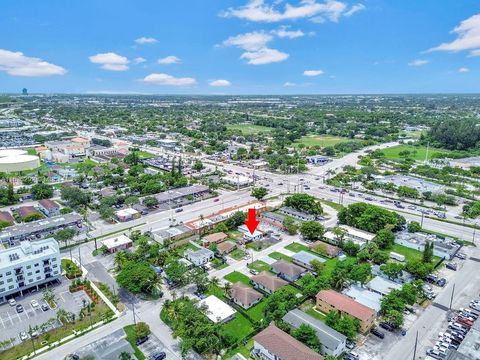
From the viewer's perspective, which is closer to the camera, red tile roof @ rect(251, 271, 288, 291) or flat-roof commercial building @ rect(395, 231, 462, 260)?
red tile roof @ rect(251, 271, 288, 291)

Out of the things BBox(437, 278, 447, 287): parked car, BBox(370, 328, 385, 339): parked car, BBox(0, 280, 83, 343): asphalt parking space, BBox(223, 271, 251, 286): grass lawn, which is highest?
BBox(437, 278, 447, 287): parked car

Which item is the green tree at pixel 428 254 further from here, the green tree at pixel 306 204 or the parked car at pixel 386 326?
the green tree at pixel 306 204

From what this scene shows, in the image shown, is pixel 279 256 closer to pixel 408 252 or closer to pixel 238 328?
pixel 238 328

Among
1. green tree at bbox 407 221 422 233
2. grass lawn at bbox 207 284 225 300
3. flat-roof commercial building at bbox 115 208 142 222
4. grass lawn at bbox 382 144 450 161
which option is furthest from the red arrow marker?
grass lawn at bbox 382 144 450 161

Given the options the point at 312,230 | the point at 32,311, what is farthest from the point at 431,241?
the point at 32,311

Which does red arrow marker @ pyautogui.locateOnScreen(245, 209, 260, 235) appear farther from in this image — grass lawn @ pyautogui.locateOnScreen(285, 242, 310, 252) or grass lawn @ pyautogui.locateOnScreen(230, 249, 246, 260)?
grass lawn @ pyautogui.locateOnScreen(285, 242, 310, 252)

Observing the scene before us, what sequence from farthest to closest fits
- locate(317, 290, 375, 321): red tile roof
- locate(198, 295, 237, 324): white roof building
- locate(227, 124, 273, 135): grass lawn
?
locate(227, 124, 273, 135): grass lawn, locate(198, 295, 237, 324): white roof building, locate(317, 290, 375, 321): red tile roof

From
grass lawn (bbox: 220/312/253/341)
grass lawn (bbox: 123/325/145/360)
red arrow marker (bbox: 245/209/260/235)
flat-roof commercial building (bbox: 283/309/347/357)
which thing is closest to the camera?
flat-roof commercial building (bbox: 283/309/347/357)
